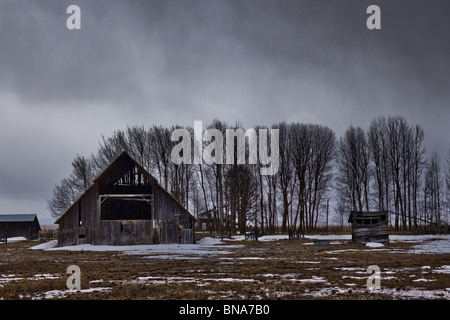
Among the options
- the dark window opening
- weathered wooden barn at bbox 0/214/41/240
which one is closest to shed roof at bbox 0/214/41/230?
weathered wooden barn at bbox 0/214/41/240

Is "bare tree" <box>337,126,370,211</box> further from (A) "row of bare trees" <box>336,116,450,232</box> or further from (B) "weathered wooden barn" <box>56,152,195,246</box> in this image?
(B) "weathered wooden barn" <box>56,152,195,246</box>

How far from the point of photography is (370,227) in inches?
1414

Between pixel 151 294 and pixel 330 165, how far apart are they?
57359 millimetres

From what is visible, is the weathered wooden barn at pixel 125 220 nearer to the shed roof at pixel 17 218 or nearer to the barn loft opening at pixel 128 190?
the barn loft opening at pixel 128 190

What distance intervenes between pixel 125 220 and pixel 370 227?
20.7 meters

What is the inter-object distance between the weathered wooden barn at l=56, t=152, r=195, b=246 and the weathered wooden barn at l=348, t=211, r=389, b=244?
14.5 meters

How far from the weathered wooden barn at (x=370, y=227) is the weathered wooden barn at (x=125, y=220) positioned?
14.5 metres

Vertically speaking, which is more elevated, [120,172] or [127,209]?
[120,172]

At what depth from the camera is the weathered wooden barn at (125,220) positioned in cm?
3859

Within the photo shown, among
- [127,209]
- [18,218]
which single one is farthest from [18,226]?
[127,209]

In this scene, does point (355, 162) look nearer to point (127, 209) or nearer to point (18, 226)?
point (127, 209)

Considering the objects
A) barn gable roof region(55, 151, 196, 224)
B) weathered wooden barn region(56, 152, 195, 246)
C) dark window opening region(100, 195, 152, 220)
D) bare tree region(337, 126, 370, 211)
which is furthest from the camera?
bare tree region(337, 126, 370, 211)

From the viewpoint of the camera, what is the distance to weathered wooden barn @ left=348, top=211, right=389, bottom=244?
3562cm

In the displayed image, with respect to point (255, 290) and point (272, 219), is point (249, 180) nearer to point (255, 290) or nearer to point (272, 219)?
point (272, 219)
